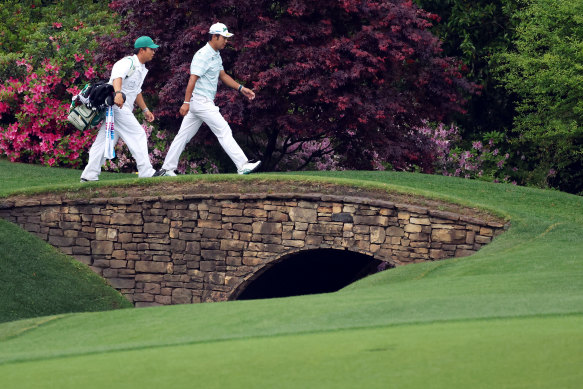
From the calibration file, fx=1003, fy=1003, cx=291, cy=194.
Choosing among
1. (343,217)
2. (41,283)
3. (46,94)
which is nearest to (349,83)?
(343,217)

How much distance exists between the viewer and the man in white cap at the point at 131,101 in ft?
45.6

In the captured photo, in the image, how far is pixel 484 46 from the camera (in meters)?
21.7

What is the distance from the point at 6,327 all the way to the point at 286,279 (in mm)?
8369

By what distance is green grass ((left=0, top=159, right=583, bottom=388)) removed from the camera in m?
5.36

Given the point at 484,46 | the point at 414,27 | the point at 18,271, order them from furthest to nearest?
the point at 484,46 < the point at 414,27 < the point at 18,271

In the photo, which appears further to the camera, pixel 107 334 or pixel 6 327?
pixel 6 327

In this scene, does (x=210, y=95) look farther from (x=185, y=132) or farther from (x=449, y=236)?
(x=449, y=236)

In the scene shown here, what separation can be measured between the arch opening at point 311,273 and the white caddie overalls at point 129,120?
2751 mm

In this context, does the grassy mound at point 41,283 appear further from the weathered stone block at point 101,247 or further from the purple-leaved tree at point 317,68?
the purple-leaved tree at point 317,68

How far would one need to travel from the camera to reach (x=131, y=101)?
14.2m

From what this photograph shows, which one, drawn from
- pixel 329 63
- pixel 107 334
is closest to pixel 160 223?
pixel 329 63

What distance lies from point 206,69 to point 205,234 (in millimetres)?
2311

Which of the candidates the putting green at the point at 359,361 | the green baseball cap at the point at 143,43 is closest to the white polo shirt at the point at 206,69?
the green baseball cap at the point at 143,43

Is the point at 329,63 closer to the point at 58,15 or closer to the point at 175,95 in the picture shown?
the point at 175,95
